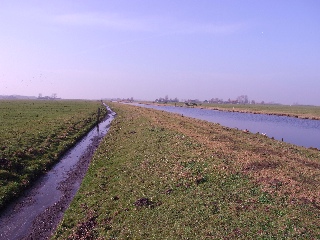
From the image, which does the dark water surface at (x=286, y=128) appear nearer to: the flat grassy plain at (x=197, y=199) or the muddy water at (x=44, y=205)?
the flat grassy plain at (x=197, y=199)

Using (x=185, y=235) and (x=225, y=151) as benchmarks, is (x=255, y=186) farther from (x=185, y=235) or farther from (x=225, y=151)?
(x=225, y=151)

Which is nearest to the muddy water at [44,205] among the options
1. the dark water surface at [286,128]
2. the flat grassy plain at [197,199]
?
the flat grassy plain at [197,199]

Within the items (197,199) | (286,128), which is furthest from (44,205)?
(286,128)

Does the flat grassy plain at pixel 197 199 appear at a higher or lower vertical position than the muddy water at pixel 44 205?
higher

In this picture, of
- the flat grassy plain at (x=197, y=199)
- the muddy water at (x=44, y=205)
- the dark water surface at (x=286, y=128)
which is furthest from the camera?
the dark water surface at (x=286, y=128)

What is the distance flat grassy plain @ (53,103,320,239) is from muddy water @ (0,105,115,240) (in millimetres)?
913

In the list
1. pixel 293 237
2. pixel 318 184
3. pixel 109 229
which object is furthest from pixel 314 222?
pixel 109 229

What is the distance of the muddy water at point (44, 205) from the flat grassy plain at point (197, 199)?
913mm

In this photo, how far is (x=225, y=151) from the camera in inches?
1030

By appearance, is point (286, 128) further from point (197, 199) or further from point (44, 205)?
point (44, 205)

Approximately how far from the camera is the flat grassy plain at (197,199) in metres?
12.9

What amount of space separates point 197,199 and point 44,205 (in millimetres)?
9344

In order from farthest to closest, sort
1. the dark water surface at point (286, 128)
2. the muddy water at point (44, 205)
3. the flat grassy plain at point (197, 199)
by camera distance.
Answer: the dark water surface at point (286, 128) → the muddy water at point (44, 205) → the flat grassy plain at point (197, 199)

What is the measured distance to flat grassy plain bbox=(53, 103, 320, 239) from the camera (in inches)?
506
